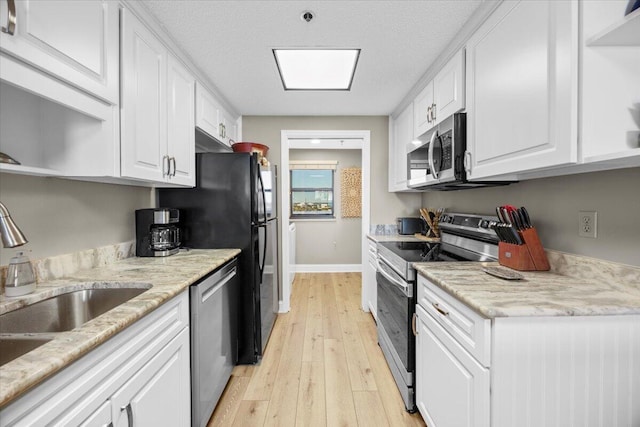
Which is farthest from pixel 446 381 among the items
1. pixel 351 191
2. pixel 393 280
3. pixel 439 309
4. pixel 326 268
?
pixel 351 191

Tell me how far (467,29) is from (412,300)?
61.9 inches

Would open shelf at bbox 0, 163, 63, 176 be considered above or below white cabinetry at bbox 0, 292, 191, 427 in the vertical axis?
above

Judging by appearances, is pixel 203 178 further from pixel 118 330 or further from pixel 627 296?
pixel 627 296

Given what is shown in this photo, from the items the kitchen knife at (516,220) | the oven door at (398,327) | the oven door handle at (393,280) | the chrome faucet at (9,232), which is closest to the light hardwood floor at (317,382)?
the oven door at (398,327)

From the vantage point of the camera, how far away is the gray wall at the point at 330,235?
17.2 ft

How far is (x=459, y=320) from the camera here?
1.15 meters

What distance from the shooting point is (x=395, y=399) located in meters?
1.82

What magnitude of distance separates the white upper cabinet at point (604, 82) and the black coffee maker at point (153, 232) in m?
2.12

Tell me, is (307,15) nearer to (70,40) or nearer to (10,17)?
(70,40)

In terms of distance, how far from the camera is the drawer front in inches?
38.7

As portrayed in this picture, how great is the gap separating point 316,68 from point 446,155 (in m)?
1.20

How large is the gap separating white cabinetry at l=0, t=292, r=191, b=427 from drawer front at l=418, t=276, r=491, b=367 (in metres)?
1.18

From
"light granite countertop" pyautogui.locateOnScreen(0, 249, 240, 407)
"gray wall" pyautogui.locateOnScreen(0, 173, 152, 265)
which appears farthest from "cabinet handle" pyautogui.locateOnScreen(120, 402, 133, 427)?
"gray wall" pyautogui.locateOnScreen(0, 173, 152, 265)

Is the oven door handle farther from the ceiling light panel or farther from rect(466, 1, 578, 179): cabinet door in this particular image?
the ceiling light panel
